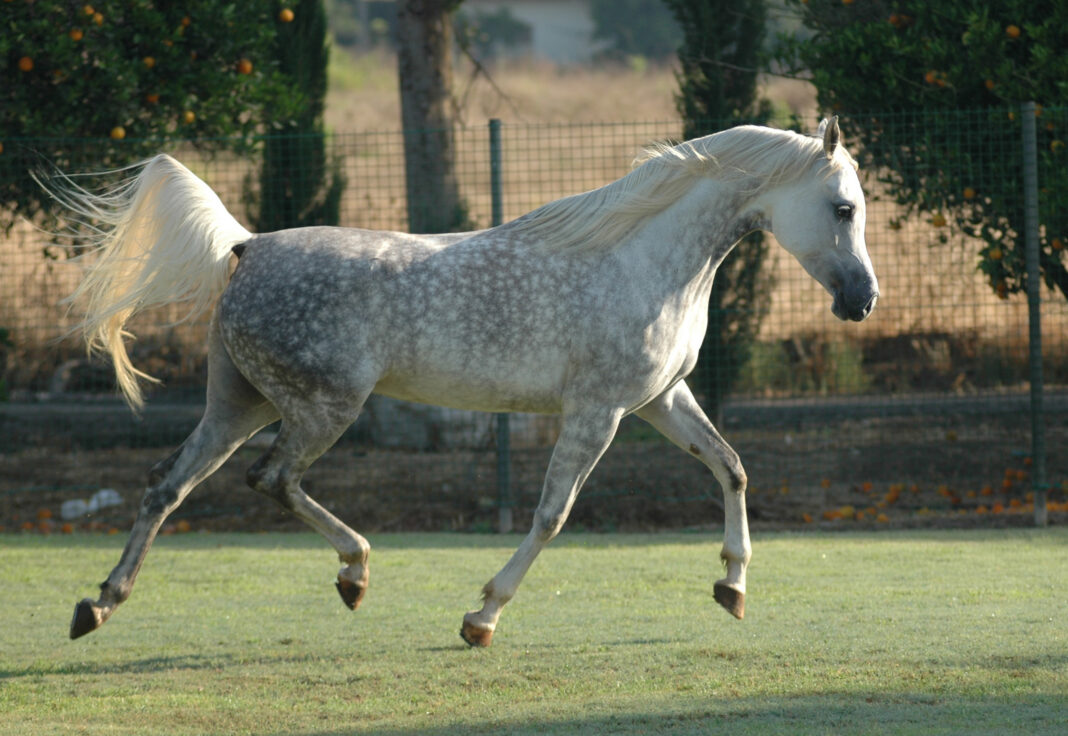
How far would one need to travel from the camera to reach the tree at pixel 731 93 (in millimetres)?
9656

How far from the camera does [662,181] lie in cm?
502

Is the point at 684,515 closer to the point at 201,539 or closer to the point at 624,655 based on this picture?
the point at 201,539

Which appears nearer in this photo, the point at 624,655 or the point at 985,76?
the point at 624,655

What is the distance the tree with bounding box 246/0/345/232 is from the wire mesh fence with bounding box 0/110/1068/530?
0.07 metres

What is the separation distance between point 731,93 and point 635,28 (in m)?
31.6

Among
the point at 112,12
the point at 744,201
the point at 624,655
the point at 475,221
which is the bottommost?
the point at 624,655

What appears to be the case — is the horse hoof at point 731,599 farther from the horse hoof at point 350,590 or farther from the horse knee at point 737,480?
the horse hoof at point 350,590

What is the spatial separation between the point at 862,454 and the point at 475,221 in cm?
372

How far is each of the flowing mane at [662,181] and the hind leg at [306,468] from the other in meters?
1.06

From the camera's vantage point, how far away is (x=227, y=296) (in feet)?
16.4

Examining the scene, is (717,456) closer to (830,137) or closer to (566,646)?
(566,646)

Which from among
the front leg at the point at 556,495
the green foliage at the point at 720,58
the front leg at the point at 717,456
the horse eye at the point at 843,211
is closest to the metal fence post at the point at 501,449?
the green foliage at the point at 720,58

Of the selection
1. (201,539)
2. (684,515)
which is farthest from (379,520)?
(684,515)

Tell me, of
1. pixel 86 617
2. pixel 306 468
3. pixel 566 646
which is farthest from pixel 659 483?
pixel 86 617
